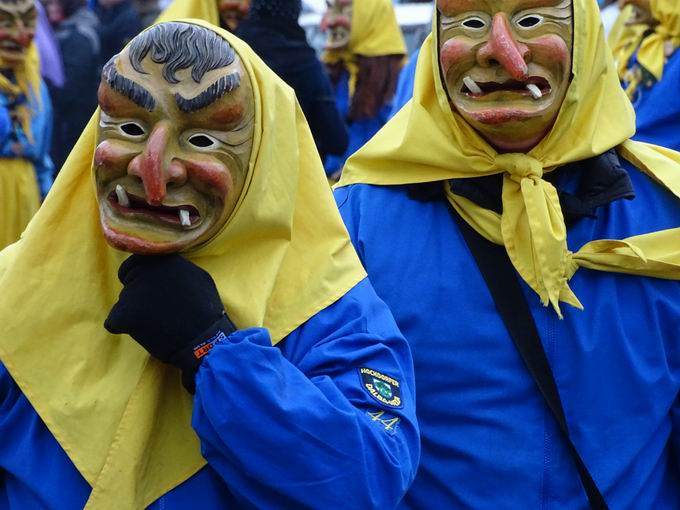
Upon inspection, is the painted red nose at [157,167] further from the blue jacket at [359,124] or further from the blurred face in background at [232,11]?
the blue jacket at [359,124]

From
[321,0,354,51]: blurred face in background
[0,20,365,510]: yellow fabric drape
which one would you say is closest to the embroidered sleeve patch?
[0,20,365,510]: yellow fabric drape

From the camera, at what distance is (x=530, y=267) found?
3049mm

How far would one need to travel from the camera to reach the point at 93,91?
9.23 m

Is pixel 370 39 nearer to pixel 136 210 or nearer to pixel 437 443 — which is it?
pixel 437 443

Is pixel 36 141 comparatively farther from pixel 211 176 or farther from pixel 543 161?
pixel 211 176

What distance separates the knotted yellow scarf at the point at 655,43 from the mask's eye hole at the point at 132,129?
3.34 metres

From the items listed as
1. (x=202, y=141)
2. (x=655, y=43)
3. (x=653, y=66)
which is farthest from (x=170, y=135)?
(x=655, y=43)

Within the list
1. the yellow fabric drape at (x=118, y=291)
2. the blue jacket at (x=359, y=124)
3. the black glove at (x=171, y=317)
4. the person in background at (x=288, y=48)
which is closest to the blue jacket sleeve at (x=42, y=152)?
the person in background at (x=288, y=48)

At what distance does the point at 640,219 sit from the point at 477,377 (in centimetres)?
59

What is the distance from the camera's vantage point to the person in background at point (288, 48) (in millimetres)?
5359

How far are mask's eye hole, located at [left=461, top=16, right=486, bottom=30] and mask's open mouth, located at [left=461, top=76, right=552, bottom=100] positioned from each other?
0.41ft

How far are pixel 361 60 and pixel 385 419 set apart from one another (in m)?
5.18

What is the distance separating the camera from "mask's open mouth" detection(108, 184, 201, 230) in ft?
7.39

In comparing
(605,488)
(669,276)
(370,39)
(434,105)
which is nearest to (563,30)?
(434,105)
